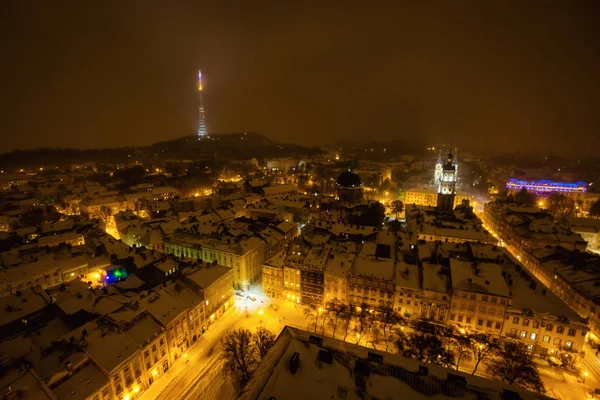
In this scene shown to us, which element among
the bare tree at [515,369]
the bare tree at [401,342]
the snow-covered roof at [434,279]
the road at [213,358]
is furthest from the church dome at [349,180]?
the bare tree at [515,369]

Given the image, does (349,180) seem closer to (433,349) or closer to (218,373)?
(433,349)

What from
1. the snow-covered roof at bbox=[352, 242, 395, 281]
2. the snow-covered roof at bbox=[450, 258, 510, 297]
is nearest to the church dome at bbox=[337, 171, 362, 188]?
the snow-covered roof at bbox=[352, 242, 395, 281]

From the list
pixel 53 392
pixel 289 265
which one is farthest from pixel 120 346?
pixel 289 265

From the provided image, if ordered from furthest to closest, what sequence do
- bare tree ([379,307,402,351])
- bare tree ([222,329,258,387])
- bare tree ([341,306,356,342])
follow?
bare tree ([341,306,356,342])
bare tree ([379,307,402,351])
bare tree ([222,329,258,387])

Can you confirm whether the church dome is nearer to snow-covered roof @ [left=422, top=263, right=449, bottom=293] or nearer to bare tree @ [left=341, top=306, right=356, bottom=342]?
snow-covered roof @ [left=422, top=263, right=449, bottom=293]

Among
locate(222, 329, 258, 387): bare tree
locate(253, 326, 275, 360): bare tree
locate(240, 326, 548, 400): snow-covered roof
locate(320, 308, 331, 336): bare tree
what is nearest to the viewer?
locate(240, 326, 548, 400): snow-covered roof
